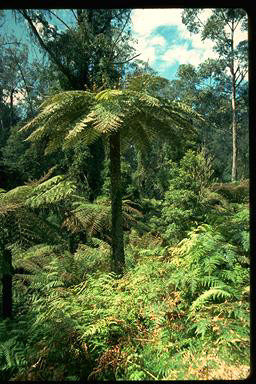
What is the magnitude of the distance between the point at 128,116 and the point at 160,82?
2.22 ft

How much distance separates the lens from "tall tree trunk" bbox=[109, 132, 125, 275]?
4.23m

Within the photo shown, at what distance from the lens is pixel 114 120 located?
400 cm

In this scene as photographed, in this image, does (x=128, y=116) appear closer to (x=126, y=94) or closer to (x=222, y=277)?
(x=126, y=94)

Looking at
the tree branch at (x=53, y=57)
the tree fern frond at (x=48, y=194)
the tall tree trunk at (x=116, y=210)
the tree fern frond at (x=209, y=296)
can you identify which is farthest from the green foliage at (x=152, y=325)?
the tree branch at (x=53, y=57)

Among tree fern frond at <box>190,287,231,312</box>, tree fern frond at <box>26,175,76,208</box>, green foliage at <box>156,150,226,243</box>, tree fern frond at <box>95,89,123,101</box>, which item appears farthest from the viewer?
green foliage at <box>156,150,226,243</box>

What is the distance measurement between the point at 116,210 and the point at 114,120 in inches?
35.8

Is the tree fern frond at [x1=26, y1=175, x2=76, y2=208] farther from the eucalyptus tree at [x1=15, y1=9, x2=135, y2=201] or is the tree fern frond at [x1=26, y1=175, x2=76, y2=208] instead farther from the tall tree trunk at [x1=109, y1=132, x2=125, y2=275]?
the eucalyptus tree at [x1=15, y1=9, x2=135, y2=201]

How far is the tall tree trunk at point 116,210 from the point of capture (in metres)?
4.23

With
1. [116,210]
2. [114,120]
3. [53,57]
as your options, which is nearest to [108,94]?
[114,120]

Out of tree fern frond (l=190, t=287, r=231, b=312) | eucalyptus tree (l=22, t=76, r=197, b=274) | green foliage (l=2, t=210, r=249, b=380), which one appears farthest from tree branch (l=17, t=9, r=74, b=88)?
tree fern frond (l=190, t=287, r=231, b=312)

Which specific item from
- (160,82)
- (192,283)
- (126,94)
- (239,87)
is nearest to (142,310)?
(192,283)

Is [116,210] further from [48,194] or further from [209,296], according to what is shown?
[209,296]

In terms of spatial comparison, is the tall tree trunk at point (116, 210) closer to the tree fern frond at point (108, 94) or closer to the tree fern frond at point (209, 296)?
the tree fern frond at point (108, 94)

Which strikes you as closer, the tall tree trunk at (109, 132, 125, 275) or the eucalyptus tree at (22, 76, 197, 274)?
the eucalyptus tree at (22, 76, 197, 274)
